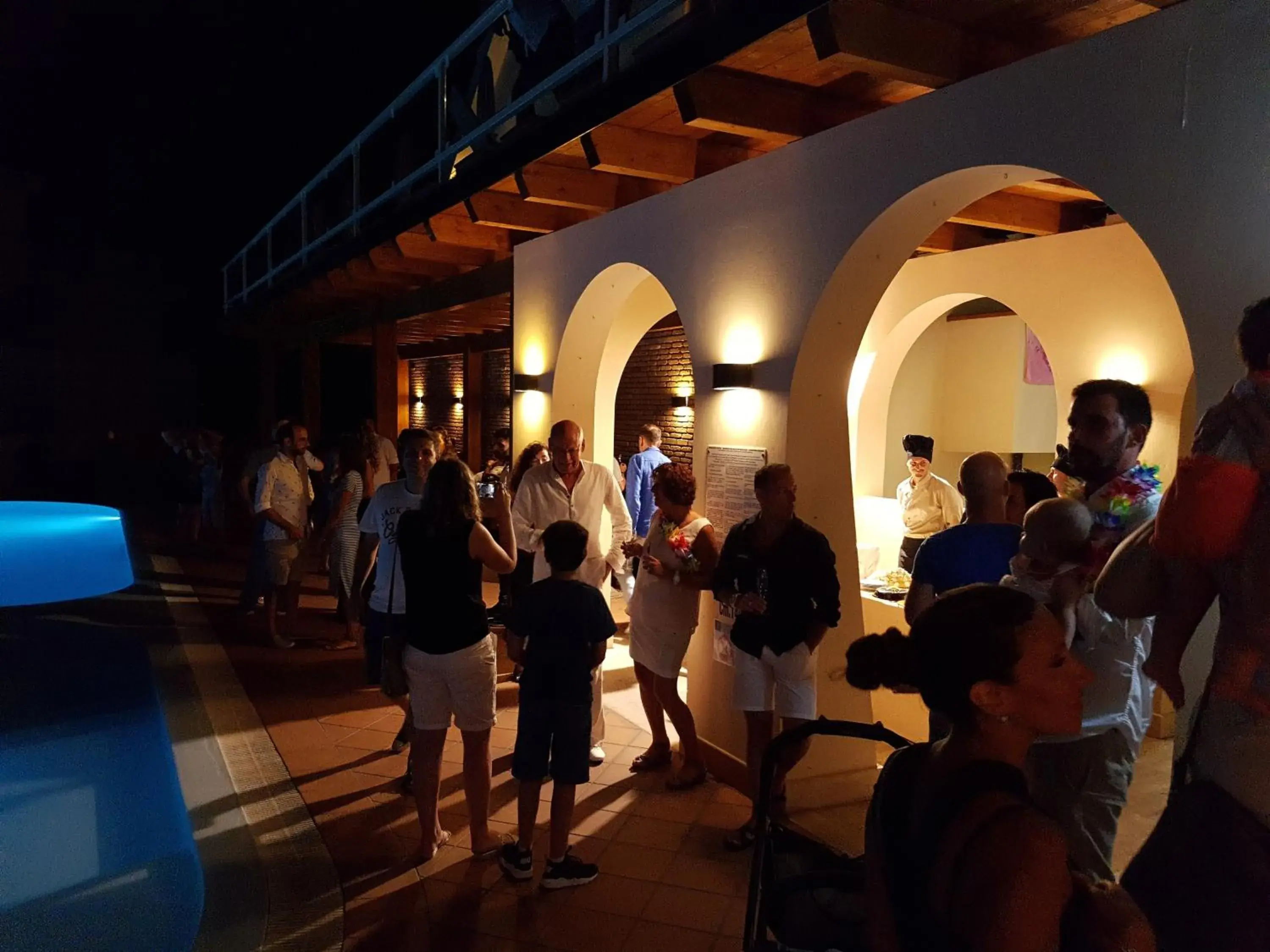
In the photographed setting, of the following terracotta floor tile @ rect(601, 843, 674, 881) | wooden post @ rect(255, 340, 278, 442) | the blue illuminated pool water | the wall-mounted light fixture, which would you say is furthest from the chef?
wooden post @ rect(255, 340, 278, 442)

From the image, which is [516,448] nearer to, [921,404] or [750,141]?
[750,141]

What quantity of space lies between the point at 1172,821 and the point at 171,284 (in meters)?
24.6

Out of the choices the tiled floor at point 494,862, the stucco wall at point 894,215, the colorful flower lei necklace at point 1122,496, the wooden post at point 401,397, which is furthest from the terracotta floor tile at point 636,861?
the wooden post at point 401,397

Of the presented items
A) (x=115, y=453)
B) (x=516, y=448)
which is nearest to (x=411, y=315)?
(x=516, y=448)

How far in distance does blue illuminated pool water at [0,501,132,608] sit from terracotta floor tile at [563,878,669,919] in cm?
839

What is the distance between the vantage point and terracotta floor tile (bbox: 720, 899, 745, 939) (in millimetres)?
3105

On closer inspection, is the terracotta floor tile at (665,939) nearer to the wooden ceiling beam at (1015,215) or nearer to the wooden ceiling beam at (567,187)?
the wooden ceiling beam at (567,187)

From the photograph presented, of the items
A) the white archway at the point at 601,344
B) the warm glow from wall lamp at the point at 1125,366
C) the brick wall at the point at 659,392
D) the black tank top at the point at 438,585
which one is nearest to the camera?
the black tank top at the point at 438,585

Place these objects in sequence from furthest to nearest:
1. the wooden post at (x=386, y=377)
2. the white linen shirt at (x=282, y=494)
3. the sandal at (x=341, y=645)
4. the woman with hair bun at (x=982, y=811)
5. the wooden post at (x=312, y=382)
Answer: the wooden post at (x=312, y=382)
the wooden post at (x=386, y=377)
the sandal at (x=341, y=645)
the white linen shirt at (x=282, y=494)
the woman with hair bun at (x=982, y=811)

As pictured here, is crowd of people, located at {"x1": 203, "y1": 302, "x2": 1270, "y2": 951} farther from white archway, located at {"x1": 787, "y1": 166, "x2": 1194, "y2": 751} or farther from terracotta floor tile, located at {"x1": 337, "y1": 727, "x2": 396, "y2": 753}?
terracotta floor tile, located at {"x1": 337, "y1": 727, "x2": 396, "y2": 753}

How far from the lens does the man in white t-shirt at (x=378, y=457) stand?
753 cm

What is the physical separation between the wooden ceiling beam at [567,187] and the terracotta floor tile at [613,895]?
4.31 meters

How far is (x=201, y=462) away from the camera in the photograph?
11.7m

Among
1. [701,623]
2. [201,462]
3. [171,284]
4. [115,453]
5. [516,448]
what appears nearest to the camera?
[701,623]
